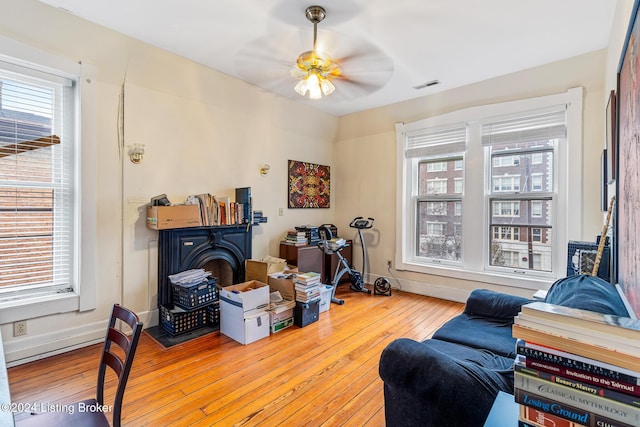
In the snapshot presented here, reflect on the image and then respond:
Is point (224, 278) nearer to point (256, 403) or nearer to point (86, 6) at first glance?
point (256, 403)

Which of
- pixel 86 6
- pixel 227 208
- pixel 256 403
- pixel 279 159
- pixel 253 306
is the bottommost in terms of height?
pixel 256 403

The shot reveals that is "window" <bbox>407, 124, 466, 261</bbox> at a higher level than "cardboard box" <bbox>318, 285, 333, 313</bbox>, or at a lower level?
higher

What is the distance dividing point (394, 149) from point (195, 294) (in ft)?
11.7

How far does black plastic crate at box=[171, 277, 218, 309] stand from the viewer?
316 cm

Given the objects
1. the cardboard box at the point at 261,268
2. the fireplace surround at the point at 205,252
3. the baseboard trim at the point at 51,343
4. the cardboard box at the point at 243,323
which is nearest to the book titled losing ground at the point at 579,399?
the cardboard box at the point at 243,323

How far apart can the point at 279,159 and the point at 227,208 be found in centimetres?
133

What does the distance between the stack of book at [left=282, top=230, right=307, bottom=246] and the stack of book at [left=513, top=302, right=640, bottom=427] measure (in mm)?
3750

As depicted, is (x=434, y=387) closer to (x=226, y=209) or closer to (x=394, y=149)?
(x=226, y=209)

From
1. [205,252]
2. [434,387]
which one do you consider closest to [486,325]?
[434,387]

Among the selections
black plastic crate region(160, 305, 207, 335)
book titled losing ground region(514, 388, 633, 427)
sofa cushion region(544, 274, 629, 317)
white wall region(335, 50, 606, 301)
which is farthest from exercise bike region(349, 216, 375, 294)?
book titled losing ground region(514, 388, 633, 427)

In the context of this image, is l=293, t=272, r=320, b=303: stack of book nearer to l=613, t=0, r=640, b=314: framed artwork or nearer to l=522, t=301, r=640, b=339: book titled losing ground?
l=613, t=0, r=640, b=314: framed artwork

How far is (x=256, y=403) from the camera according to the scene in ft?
6.87

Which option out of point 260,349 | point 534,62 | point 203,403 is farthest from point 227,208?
point 534,62

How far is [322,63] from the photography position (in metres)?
2.48
